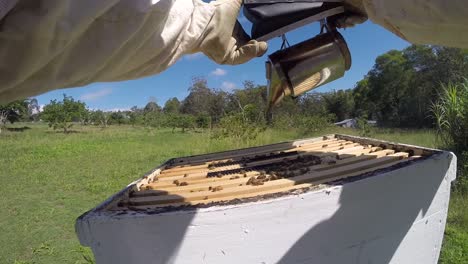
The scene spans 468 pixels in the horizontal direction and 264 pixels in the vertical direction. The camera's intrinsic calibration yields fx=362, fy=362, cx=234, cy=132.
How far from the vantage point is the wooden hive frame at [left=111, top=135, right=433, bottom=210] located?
1657mm

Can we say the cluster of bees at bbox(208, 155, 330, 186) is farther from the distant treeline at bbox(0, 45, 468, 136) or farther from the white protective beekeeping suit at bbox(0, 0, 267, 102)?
the distant treeline at bbox(0, 45, 468, 136)

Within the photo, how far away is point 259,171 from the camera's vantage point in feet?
7.13

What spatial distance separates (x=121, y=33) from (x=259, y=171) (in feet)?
4.95

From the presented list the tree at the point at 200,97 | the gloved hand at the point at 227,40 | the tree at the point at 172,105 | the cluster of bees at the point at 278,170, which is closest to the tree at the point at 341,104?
the tree at the point at 200,97

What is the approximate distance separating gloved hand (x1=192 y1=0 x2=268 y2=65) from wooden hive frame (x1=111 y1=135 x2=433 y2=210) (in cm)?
61

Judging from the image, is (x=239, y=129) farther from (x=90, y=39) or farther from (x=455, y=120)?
(x=90, y=39)

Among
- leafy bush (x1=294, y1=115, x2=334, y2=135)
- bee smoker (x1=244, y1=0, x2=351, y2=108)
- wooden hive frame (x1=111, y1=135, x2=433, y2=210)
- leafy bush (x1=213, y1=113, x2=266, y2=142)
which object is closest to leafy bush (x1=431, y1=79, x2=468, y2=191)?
wooden hive frame (x1=111, y1=135, x2=433, y2=210)

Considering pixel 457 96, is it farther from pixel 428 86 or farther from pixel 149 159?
pixel 428 86

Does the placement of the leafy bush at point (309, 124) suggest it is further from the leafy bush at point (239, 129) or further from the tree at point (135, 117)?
the tree at point (135, 117)

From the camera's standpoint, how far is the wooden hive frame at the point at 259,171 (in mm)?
1657

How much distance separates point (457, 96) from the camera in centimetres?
542

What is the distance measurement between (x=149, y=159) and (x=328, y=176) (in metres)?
8.10

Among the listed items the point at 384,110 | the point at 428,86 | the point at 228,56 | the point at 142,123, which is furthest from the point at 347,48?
the point at 142,123

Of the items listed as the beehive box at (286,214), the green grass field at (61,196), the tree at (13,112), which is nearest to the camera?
the beehive box at (286,214)
